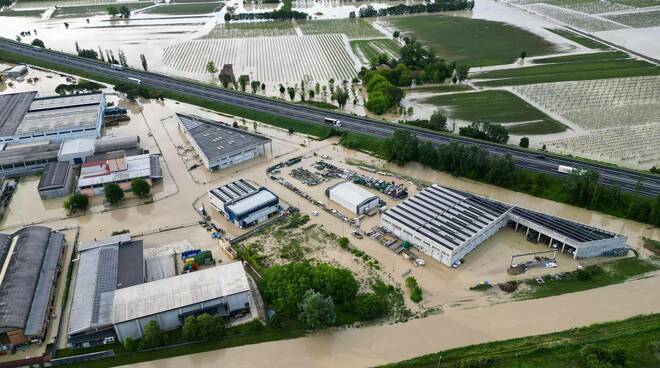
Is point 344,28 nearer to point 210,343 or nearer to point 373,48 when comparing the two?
point 373,48

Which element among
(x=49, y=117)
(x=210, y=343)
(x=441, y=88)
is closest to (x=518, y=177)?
(x=441, y=88)

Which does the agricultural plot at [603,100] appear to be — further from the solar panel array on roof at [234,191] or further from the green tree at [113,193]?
the green tree at [113,193]

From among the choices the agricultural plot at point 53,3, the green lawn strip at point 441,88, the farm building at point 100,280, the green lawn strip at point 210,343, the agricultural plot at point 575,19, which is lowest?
the green lawn strip at point 210,343

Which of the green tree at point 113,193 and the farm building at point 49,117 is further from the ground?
the farm building at point 49,117

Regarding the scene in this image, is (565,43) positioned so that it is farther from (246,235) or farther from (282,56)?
(246,235)

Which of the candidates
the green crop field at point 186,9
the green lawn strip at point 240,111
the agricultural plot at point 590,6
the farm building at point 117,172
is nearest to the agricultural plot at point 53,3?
→ the green crop field at point 186,9

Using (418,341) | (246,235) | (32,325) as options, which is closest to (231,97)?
(246,235)
